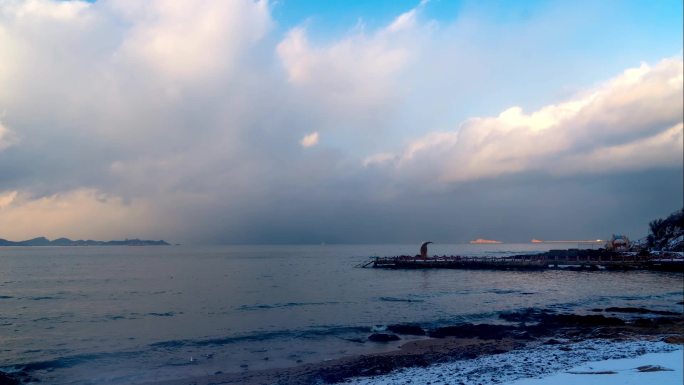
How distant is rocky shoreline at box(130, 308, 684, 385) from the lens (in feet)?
49.7

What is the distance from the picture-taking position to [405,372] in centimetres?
1438

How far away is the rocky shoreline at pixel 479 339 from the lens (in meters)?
15.2

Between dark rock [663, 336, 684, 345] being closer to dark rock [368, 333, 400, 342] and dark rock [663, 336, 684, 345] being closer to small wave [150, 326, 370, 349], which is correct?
dark rock [368, 333, 400, 342]

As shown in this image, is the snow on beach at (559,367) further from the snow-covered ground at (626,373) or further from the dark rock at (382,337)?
the dark rock at (382,337)

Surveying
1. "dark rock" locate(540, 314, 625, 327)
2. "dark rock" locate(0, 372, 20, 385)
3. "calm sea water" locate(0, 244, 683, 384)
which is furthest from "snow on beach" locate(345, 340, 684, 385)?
"dark rock" locate(0, 372, 20, 385)

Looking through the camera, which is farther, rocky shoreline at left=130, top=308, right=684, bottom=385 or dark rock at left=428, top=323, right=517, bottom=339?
dark rock at left=428, top=323, right=517, bottom=339

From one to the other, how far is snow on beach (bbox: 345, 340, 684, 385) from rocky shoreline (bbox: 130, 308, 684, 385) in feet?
3.43

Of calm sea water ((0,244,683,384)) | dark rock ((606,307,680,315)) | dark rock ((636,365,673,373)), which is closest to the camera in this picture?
dark rock ((636,365,673,373))

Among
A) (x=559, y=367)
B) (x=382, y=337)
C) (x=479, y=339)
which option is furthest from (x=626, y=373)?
(x=382, y=337)

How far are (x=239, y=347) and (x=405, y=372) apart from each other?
9378mm

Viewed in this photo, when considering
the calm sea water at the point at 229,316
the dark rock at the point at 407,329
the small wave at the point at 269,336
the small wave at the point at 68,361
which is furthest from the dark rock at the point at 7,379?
the dark rock at the point at 407,329

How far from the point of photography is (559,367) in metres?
13.2

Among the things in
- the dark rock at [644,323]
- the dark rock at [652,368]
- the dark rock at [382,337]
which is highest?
the dark rock at [652,368]

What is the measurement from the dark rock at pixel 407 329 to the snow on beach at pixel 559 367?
6243mm
